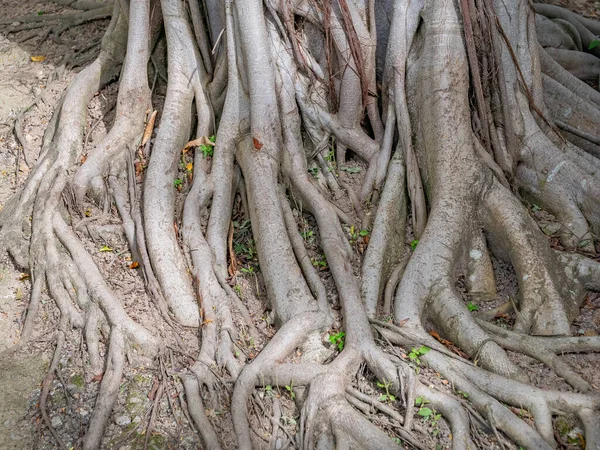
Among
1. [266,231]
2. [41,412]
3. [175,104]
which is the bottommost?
[41,412]

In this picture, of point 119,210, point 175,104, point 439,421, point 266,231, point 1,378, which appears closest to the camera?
point 439,421

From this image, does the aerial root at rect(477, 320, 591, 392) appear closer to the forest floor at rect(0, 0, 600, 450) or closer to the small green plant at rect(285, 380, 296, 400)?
the forest floor at rect(0, 0, 600, 450)

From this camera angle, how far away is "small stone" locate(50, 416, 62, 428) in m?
3.61

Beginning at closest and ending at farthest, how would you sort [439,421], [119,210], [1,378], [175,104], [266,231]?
[439,421] → [1,378] → [266,231] → [119,210] → [175,104]

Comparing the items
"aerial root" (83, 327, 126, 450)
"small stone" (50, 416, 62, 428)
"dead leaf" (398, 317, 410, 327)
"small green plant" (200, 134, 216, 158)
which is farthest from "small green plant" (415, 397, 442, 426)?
"small green plant" (200, 134, 216, 158)

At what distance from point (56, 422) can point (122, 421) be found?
361 millimetres

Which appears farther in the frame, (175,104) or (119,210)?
(175,104)

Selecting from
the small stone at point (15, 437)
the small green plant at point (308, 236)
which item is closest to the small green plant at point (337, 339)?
the small green plant at point (308, 236)

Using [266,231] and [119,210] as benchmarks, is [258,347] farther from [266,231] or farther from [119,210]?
[119,210]

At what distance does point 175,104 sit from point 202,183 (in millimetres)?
752

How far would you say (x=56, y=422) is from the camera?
→ 363cm

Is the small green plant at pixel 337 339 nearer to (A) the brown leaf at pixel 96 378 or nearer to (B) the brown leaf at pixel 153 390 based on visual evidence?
(B) the brown leaf at pixel 153 390

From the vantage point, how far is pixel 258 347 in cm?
402

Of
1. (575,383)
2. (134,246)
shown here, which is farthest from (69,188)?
(575,383)
